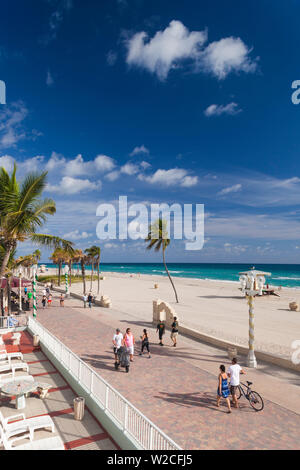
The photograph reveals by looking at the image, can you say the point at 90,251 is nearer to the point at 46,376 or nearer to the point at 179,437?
the point at 46,376

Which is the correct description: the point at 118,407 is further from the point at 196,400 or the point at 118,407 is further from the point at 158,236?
the point at 158,236

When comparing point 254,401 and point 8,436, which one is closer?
point 8,436

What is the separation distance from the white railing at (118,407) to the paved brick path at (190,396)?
1.24 meters

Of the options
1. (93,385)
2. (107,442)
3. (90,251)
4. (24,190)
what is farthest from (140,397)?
(90,251)

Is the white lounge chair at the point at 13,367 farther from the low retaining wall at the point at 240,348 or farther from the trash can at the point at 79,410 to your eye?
the low retaining wall at the point at 240,348

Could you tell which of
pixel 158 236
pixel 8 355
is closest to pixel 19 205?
pixel 8 355

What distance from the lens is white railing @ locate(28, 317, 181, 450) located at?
20.4 feet

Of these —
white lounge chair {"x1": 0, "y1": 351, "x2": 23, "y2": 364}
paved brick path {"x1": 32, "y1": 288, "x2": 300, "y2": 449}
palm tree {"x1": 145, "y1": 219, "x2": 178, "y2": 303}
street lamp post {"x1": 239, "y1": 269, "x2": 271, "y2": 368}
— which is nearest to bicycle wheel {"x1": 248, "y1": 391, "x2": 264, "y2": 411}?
→ paved brick path {"x1": 32, "y1": 288, "x2": 300, "y2": 449}

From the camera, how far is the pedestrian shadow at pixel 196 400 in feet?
30.7

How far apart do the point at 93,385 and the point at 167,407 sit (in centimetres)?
249

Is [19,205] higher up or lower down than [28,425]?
higher up

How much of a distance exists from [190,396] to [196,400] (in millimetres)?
327

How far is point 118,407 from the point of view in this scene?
7770 millimetres

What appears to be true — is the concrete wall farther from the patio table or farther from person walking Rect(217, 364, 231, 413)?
person walking Rect(217, 364, 231, 413)
